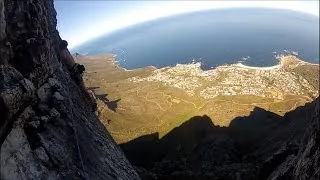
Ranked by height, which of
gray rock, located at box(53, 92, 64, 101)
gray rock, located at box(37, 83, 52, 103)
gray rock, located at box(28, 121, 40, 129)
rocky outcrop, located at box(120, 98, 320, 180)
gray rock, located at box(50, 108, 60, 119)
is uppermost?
gray rock, located at box(37, 83, 52, 103)

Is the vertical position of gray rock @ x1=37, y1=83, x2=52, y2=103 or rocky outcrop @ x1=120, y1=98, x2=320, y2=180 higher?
gray rock @ x1=37, y1=83, x2=52, y2=103

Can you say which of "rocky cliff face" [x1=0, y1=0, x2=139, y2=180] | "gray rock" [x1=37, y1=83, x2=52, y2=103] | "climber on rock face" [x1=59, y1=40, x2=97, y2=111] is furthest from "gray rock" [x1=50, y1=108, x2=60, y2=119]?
"climber on rock face" [x1=59, y1=40, x2=97, y2=111]

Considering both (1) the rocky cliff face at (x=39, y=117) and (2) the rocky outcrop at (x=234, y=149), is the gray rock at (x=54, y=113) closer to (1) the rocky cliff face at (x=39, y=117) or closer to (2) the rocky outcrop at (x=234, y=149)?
(1) the rocky cliff face at (x=39, y=117)

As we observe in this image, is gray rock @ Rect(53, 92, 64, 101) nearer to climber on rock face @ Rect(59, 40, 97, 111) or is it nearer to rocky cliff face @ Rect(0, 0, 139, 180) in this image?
rocky cliff face @ Rect(0, 0, 139, 180)

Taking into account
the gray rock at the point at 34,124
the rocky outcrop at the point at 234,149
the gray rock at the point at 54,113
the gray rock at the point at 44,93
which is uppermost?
the gray rock at the point at 44,93

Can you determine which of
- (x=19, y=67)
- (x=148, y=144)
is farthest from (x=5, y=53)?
(x=148, y=144)

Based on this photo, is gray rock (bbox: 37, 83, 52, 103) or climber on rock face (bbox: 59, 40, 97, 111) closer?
gray rock (bbox: 37, 83, 52, 103)

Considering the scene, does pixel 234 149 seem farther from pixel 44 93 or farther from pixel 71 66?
pixel 44 93

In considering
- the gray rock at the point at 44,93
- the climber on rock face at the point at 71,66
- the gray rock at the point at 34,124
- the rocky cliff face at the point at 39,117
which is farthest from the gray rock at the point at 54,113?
the climber on rock face at the point at 71,66
